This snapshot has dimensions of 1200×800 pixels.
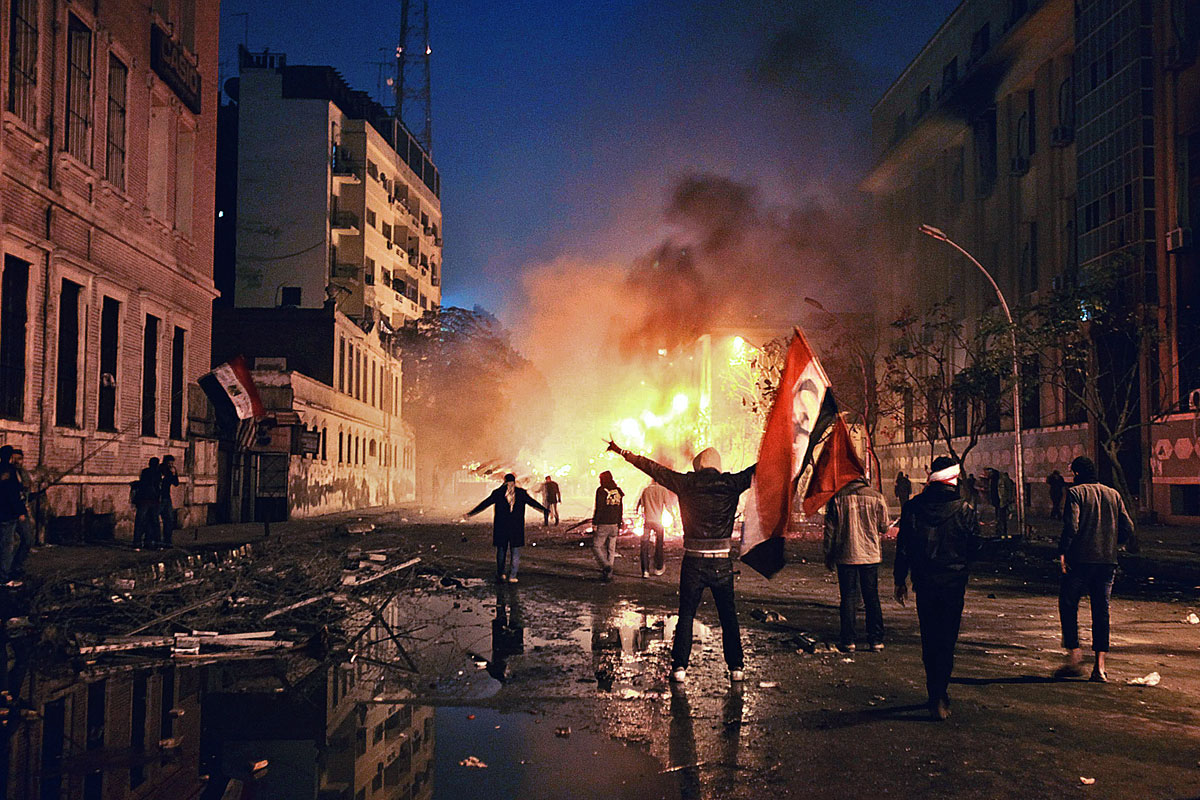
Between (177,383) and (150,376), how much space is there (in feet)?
5.97

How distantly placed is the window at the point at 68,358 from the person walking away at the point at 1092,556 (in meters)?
18.4

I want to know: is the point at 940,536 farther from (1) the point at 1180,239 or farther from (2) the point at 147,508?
(1) the point at 1180,239

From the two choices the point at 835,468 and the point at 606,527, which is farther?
the point at 606,527

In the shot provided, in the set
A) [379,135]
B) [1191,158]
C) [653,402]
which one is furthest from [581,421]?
[1191,158]

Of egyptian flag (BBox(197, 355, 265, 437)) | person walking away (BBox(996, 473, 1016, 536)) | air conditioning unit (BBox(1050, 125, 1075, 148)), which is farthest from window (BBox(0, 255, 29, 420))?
air conditioning unit (BBox(1050, 125, 1075, 148))

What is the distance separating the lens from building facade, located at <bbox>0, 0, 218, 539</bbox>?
19172 millimetres

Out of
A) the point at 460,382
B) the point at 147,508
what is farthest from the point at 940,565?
the point at 460,382

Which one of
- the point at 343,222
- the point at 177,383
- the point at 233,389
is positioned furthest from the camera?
the point at 343,222

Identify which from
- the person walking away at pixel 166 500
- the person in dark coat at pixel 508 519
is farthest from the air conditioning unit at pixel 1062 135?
the person walking away at pixel 166 500

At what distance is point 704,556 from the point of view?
8609 millimetres

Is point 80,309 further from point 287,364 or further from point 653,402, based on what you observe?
point 653,402

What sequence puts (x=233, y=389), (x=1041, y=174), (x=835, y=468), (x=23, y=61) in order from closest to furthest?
(x=835, y=468)
(x=23, y=61)
(x=233, y=389)
(x=1041, y=174)

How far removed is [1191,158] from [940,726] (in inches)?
1210

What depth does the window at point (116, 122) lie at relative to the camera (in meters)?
23.3
